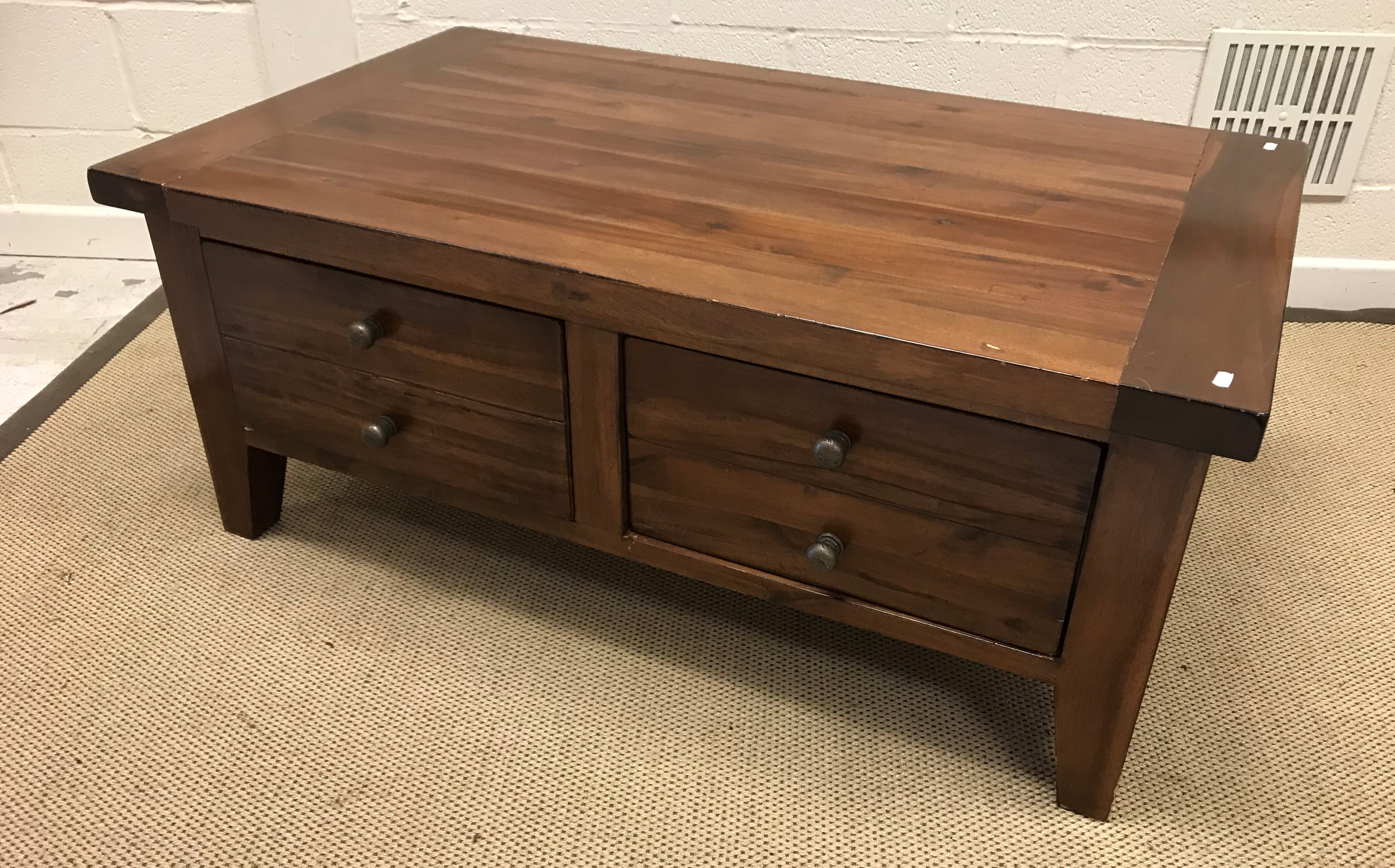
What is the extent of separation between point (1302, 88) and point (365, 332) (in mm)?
1387

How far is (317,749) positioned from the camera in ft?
3.37

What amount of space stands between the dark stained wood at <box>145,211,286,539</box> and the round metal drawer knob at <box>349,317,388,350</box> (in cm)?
20

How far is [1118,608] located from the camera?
871mm

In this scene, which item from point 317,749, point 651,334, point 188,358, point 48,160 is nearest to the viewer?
point 651,334

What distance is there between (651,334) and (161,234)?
1.82 ft

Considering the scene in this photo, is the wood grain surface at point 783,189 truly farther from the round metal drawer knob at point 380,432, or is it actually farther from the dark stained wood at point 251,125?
the round metal drawer knob at point 380,432

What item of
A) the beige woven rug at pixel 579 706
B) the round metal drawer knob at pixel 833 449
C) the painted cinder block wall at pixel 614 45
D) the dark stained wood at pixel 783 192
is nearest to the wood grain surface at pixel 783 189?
the dark stained wood at pixel 783 192

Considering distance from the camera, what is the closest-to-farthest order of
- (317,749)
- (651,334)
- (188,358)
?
(651,334) < (317,749) < (188,358)

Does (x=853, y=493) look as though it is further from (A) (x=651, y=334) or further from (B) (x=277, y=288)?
(B) (x=277, y=288)

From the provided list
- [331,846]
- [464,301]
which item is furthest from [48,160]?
[331,846]

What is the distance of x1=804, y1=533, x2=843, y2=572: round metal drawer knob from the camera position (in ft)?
3.09

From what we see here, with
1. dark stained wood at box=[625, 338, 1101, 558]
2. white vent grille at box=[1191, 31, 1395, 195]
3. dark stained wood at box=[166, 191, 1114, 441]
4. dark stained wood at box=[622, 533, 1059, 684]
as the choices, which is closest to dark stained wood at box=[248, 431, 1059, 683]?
dark stained wood at box=[622, 533, 1059, 684]

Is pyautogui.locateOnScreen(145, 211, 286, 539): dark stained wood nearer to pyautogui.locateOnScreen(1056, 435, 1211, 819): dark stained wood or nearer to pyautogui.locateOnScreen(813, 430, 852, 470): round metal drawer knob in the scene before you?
pyautogui.locateOnScreen(813, 430, 852, 470): round metal drawer knob

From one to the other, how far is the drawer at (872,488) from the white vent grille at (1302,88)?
102cm
